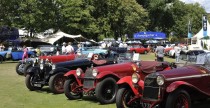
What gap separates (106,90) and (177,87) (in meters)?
3.18

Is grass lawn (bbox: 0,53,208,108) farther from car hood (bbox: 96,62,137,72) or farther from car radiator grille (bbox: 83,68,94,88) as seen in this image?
car hood (bbox: 96,62,137,72)

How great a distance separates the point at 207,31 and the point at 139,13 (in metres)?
28.8

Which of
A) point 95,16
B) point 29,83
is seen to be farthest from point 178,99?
point 95,16

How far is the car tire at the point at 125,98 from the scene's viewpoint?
9242mm

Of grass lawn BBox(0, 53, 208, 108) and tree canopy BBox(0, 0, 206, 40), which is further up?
tree canopy BBox(0, 0, 206, 40)

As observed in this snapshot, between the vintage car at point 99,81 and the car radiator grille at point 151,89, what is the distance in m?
2.27

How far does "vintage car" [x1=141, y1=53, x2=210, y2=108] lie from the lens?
818 centimetres

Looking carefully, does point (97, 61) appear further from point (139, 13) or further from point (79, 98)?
point (139, 13)

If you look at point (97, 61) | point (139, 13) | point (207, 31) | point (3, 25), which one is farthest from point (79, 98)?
point (139, 13)

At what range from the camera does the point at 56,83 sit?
43.2 ft

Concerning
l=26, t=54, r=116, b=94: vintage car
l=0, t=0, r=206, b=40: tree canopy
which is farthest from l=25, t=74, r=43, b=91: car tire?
l=0, t=0, r=206, b=40: tree canopy

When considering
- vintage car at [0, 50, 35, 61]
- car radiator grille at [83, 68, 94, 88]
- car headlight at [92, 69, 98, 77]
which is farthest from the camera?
vintage car at [0, 50, 35, 61]

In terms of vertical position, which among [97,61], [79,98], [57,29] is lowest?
[79,98]

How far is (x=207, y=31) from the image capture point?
4584 centimetres
